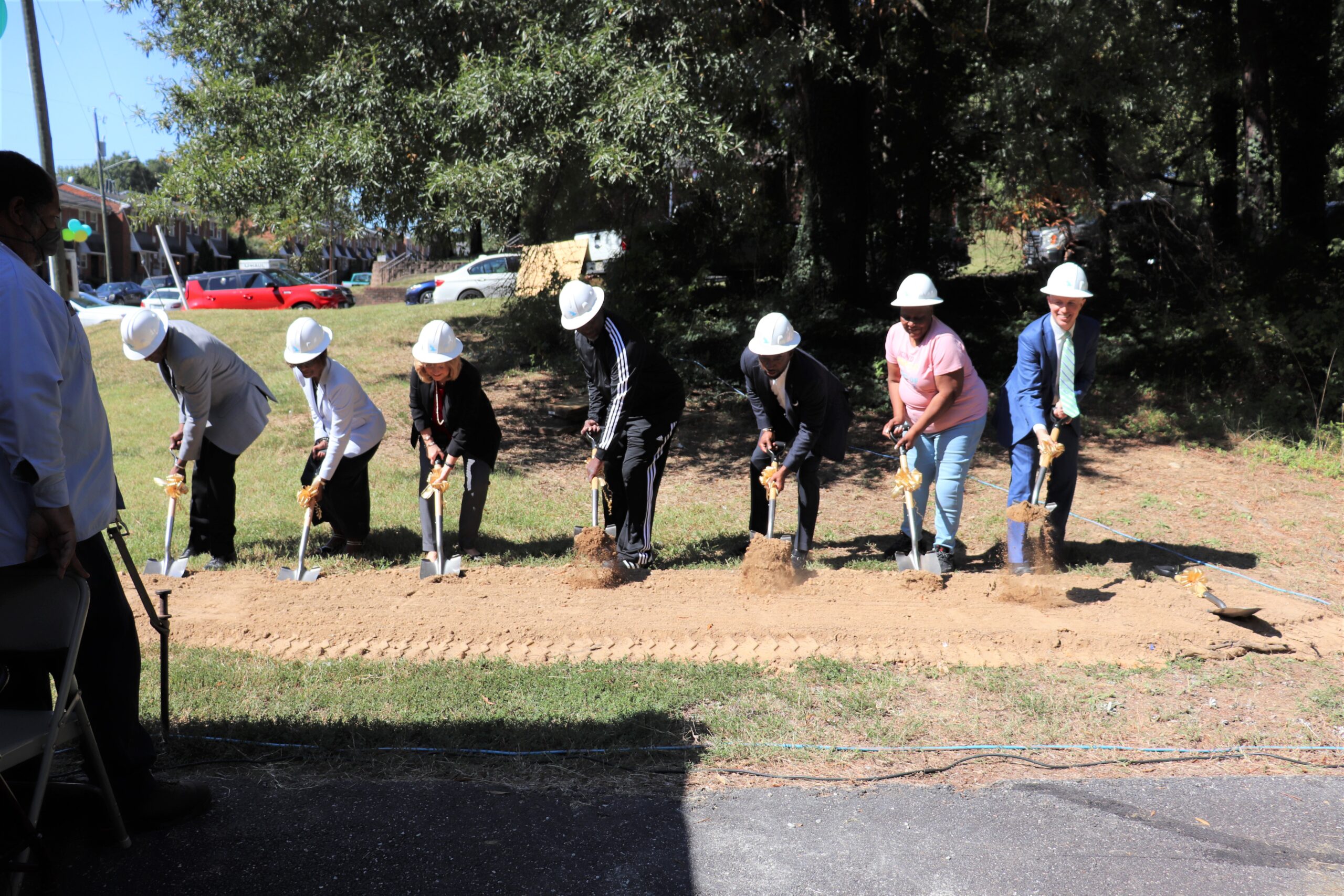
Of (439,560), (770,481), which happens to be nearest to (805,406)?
(770,481)

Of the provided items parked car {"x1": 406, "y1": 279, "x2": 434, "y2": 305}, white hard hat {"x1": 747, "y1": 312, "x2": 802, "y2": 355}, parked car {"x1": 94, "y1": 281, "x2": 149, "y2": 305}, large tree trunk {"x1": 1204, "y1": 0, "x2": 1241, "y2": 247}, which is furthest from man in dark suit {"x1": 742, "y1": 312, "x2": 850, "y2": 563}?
parked car {"x1": 94, "y1": 281, "x2": 149, "y2": 305}

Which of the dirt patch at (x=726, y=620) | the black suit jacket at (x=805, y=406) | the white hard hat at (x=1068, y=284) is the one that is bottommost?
the dirt patch at (x=726, y=620)

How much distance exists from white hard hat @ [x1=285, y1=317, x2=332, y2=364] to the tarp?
580 centimetres

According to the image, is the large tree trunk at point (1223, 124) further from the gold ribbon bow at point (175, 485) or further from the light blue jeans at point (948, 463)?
the gold ribbon bow at point (175, 485)

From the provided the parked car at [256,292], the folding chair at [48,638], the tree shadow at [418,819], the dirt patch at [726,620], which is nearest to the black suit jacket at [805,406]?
the dirt patch at [726,620]

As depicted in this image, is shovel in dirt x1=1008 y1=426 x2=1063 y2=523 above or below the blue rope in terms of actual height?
above

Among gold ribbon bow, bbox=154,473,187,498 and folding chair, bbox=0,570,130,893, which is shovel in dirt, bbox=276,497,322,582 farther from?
folding chair, bbox=0,570,130,893

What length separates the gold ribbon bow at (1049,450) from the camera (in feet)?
19.0

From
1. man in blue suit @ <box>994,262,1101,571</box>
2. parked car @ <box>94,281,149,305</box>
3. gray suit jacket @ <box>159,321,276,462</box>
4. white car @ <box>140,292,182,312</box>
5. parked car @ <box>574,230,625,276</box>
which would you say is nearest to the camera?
man in blue suit @ <box>994,262,1101,571</box>

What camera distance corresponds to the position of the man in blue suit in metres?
5.89

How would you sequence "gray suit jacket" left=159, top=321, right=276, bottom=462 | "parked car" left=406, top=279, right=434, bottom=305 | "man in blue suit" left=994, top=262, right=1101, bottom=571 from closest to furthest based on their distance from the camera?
"man in blue suit" left=994, top=262, right=1101, bottom=571, "gray suit jacket" left=159, top=321, right=276, bottom=462, "parked car" left=406, top=279, right=434, bottom=305

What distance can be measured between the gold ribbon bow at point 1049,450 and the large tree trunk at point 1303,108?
8610 mm

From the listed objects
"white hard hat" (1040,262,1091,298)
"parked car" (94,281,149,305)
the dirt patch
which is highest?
"parked car" (94,281,149,305)

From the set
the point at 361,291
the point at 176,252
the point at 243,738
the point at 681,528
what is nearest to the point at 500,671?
the point at 243,738
